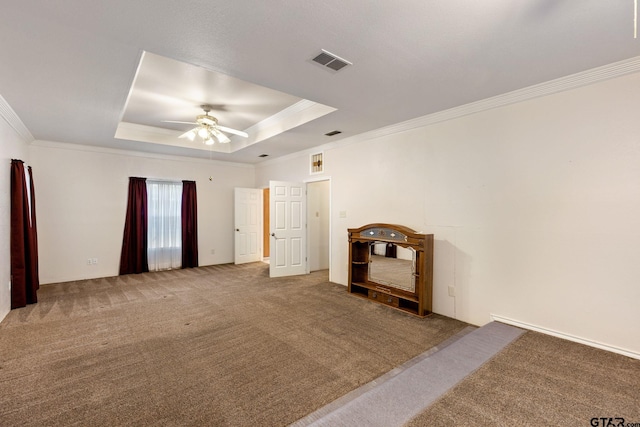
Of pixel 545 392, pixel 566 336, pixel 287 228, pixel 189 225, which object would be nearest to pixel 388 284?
pixel 566 336

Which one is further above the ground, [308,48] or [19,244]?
[308,48]

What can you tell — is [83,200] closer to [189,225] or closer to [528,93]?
[189,225]

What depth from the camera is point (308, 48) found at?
2275 millimetres

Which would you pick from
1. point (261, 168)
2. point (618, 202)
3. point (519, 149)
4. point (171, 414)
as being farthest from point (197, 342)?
point (261, 168)

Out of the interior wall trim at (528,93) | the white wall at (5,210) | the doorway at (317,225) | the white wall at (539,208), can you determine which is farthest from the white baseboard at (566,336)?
the white wall at (5,210)

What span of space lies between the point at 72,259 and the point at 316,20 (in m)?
6.41

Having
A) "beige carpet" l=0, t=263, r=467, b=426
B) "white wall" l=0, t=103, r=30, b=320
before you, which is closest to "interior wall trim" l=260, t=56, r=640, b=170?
"beige carpet" l=0, t=263, r=467, b=426

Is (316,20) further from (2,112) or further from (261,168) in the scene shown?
(261,168)

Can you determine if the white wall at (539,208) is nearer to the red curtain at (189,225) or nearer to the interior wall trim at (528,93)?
the interior wall trim at (528,93)

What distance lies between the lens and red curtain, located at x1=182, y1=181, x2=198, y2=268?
6777mm

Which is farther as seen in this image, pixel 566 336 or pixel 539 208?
pixel 539 208

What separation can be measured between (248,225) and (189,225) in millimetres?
1447

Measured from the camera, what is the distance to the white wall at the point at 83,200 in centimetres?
532

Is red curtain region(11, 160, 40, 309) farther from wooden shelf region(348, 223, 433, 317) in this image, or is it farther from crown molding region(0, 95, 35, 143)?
wooden shelf region(348, 223, 433, 317)
